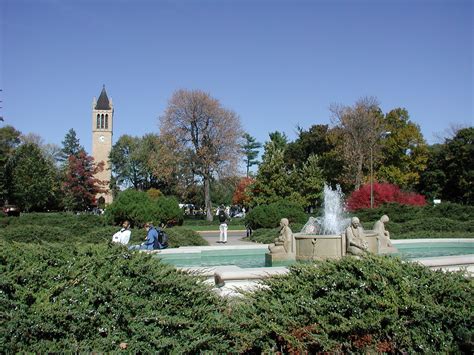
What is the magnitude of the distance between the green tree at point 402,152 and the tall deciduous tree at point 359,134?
3.50 m

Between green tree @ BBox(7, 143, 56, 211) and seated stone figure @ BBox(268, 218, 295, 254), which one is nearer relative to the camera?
seated stone figure @ BBox(268, 218, 295, 254)

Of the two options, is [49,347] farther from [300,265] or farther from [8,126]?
[8,126]

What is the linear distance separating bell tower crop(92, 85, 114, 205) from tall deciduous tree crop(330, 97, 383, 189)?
50.3 metres

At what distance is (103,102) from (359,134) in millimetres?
64197

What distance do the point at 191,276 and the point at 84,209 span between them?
62.9 meters

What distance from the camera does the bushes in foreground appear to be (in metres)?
4.40

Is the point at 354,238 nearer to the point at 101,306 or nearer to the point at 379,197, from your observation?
the point at 101,306

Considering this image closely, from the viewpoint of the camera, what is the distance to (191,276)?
505 centimetres

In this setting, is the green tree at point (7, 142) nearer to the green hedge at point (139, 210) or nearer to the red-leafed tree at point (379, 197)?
the green hedge at point (139, 210)

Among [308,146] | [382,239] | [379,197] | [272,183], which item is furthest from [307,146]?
[382,239]

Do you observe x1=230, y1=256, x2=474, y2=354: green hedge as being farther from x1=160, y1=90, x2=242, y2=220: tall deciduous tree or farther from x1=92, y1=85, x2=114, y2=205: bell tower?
x1=92, y1=85, x2=114, y2=205: bell tower

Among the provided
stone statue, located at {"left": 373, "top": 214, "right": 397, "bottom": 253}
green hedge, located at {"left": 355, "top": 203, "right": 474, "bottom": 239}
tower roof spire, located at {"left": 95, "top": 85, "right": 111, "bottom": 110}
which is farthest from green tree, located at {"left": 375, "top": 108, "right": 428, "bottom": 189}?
tower roof spire, located at {"left": 95, "top": 85, "right": 111, "bottom": 110}

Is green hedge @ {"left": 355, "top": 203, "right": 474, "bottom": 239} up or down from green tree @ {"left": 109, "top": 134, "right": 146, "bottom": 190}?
down

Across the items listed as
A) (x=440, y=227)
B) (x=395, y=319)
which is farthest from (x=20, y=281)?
(x=440, y=227)
